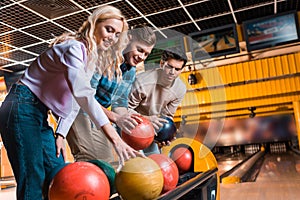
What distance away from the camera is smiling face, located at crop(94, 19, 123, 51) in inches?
27.3

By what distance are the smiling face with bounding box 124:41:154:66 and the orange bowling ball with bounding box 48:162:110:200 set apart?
30 cm

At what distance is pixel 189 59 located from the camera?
2.85 ft

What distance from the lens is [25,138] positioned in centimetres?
78

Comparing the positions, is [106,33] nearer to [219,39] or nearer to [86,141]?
[86,141]

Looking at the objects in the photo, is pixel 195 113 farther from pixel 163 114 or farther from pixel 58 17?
pixel 58 17

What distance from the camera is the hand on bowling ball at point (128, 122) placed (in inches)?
24.8

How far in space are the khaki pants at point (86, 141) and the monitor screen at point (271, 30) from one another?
9.76 feet

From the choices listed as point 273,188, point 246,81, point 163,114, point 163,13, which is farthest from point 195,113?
point 246,81

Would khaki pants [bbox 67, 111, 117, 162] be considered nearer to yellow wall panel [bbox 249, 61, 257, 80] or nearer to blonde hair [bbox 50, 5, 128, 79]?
blonde hair [bbox 50, 5, 128, 79]

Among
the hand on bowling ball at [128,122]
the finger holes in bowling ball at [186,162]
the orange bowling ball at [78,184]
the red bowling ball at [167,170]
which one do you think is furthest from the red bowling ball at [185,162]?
the hand on bowling ball at [128,122]

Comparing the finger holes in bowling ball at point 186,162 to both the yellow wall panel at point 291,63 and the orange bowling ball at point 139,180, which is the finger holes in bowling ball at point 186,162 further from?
the yellow wall panel at point 291,63

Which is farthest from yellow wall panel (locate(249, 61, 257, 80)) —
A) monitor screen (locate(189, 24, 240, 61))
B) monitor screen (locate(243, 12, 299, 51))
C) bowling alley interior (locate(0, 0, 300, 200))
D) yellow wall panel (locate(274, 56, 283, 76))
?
monitor screen (locate(189, 24, 240, 61))

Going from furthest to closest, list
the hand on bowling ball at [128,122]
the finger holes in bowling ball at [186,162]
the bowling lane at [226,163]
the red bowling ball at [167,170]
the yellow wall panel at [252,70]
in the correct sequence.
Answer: the yellow wall panel at [252,70] → the bowling lane at [226,163] → the finger holes in bowling ball at [186,162] → the red bowling ball at [167,170] → the hand on bowling ball at [128,122]

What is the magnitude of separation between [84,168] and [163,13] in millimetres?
2715
